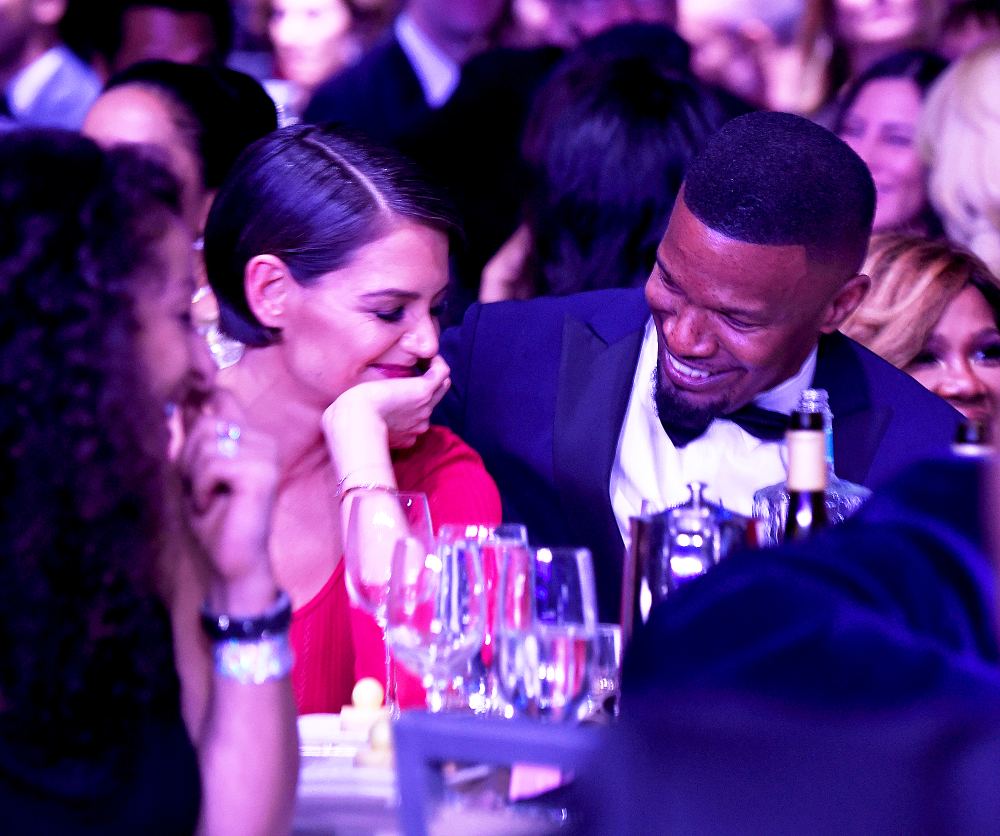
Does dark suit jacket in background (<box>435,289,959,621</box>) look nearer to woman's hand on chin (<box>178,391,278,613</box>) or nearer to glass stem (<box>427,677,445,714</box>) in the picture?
glass stem (<box>427,677,445,714</box>)

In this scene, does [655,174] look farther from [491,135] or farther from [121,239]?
[121,239]

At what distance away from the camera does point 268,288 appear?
2.62 m

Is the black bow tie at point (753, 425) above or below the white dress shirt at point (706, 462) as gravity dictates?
above

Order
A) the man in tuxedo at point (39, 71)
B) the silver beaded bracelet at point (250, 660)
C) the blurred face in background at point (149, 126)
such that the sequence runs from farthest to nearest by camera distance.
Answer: the man in tuxedo at point (39, 71) < the blurred face in background at point (149, 126) < the silver beaded bracelet at point (250, 660)

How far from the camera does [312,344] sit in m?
Result: 2.62

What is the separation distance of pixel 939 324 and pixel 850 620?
7.09ft

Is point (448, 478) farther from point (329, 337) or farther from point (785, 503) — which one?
point (785, 503)

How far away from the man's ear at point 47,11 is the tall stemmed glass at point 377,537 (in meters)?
3.25

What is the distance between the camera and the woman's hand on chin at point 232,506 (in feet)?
5.68

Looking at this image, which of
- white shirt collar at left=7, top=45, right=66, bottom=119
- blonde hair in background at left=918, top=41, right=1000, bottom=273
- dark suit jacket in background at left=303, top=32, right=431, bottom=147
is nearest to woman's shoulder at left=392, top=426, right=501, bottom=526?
blonde hair in background at left=918, top=41, right=1000, bottom=273

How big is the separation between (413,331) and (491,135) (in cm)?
195

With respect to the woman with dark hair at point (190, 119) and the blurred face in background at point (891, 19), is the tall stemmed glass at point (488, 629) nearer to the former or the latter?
the woman with dark hair at point (190, 119)

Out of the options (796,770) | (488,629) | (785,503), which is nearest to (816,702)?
(796,770)

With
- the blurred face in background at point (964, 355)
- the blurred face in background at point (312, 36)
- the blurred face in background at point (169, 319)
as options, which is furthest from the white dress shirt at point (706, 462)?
the blurred face in background at point (312, 36)
